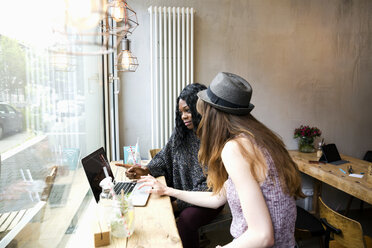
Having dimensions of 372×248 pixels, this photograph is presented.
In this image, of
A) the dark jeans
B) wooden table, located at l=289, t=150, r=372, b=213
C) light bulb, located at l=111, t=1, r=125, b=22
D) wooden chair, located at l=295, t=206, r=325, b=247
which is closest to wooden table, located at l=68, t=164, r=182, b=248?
the dark jeans

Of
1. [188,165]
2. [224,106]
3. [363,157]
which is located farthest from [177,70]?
[363,157]

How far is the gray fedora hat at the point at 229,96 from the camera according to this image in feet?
3.59

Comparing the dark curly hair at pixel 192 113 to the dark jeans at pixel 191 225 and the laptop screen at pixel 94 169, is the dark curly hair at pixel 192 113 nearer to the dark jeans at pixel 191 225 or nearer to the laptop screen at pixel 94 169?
the dark jeans at pixel 191 225

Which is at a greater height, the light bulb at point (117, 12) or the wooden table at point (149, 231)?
the light bulb at point (117, 12)

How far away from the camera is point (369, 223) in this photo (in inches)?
129

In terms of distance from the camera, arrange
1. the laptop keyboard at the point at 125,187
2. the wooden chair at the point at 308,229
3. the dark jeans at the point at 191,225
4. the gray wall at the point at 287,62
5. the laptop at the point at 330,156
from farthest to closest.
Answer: the gray wall at the point at 287,62 → the laptop at the point at 330,156 → the wooden chair at the point at 308,229 → the dark jeans at the point at 191,225 → the laptop keyboard at the point at 125,187

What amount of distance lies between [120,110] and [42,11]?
Result: 7.09 ft

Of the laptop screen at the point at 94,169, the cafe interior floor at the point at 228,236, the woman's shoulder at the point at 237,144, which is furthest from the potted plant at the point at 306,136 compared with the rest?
the laptop screen at the point at 94,169

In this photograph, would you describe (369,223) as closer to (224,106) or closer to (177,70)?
(177,70)

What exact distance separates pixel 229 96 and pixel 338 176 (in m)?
1.96

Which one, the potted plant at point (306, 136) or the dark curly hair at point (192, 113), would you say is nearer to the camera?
the dark curly hair at point (192, 113)

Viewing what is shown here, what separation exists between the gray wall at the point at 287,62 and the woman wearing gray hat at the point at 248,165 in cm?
204

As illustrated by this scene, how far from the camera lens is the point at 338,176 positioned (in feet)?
8.05

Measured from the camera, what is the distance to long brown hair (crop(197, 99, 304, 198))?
102 centimetres
